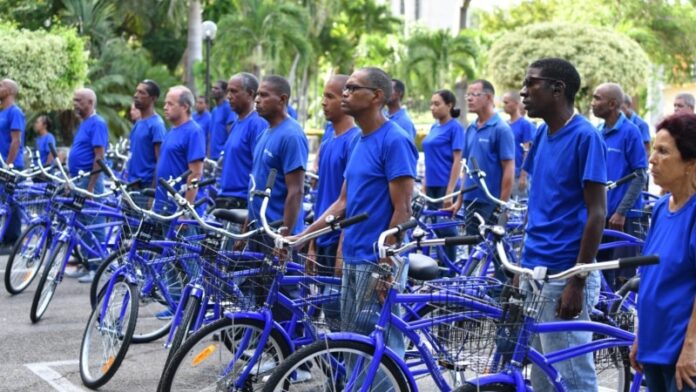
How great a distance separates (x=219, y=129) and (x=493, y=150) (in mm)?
5860

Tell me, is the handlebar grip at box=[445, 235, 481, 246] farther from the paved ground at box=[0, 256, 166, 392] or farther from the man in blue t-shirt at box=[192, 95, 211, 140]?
the man in blue t-shirt at box=[192, 95, 211, 140]

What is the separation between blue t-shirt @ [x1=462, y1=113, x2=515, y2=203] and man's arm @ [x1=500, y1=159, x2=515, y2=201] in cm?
3

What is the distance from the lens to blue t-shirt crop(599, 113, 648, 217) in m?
8.65

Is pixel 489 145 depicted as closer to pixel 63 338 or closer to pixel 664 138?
pixel 63 338

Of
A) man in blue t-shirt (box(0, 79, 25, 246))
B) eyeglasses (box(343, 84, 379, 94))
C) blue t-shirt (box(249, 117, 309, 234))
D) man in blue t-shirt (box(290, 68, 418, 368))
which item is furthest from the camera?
man in blue t-shirt (box(0, 79, 25, 246))

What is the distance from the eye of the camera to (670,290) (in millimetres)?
3924

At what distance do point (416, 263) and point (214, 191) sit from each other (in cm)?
603

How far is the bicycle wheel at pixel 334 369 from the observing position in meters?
4.69

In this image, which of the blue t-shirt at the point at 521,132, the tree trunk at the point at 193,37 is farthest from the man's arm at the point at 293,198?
the tree trunk at the point at 193,37

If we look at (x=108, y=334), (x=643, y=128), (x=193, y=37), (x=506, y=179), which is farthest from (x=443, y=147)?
(x=193, y=37)

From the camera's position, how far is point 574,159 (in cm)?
495

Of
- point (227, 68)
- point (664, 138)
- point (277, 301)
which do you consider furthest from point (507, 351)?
point (227, 68)

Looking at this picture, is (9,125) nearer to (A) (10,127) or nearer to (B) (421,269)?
(A) (10,127)

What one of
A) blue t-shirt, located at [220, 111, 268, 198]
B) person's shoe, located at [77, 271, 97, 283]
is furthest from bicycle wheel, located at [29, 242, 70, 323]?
person's shoe, located at [77, 271, 97, 283]
